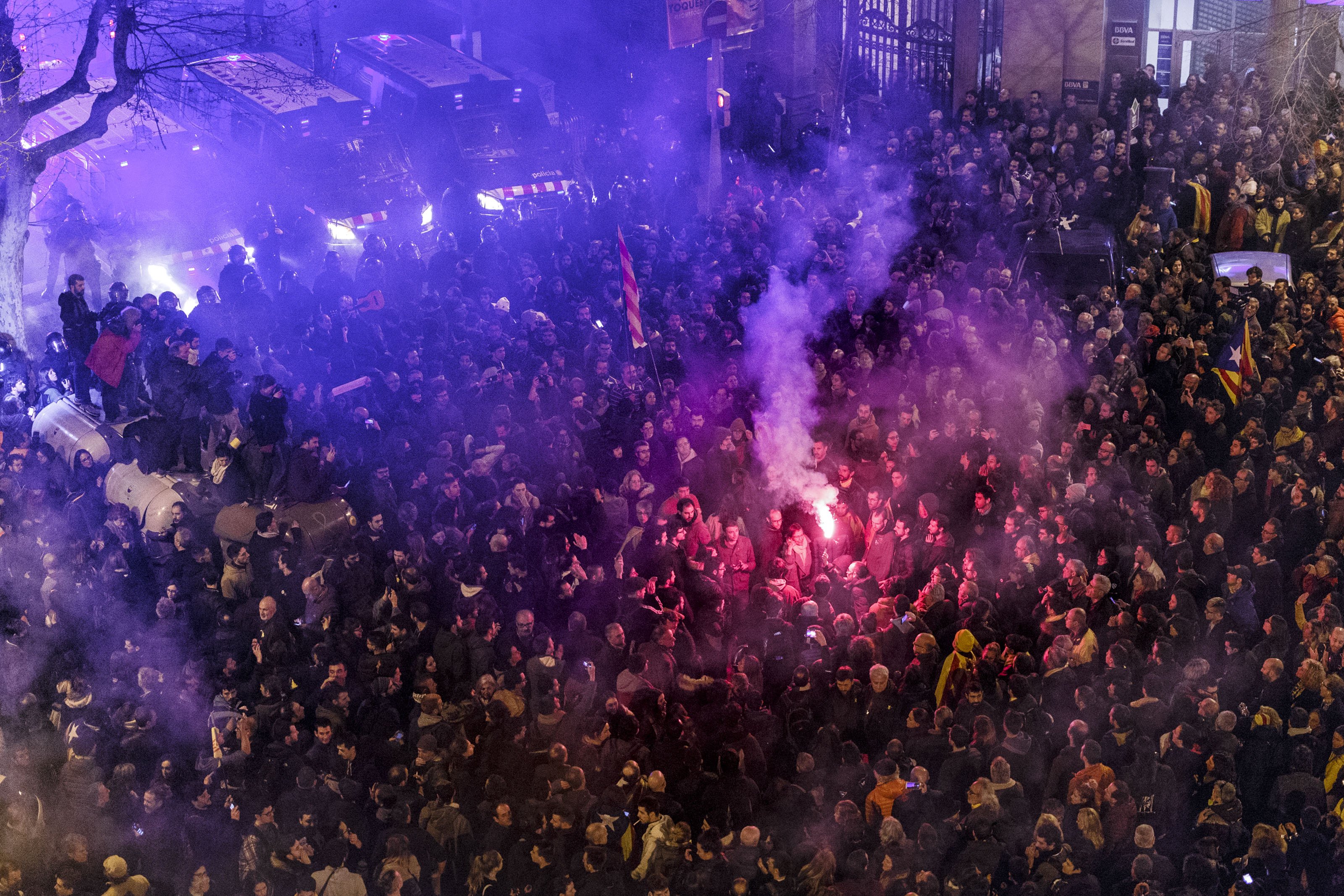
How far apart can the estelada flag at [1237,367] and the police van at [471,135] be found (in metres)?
10.4

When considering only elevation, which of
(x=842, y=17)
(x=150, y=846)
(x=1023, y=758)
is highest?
(x=842, y=17)

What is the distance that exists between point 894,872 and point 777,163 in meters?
13.5

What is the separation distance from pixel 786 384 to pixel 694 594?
3.34m

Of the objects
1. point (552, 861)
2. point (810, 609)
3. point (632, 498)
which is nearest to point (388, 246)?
point (632, 498)

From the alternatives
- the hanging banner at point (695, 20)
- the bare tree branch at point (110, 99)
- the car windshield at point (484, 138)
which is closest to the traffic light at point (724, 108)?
the hanging banner at point (695, 20)

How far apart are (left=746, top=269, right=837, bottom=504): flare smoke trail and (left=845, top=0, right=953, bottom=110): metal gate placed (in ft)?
31.5

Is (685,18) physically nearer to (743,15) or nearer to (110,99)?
(743,15)

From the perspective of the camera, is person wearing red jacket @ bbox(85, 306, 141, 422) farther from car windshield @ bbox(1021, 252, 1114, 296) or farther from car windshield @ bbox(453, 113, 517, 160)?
car windshield @ bbox(1021, 252, 1114, 296)

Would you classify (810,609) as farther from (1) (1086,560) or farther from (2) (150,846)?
(2) (150,846)

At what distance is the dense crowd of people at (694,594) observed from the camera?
7371 millimetres

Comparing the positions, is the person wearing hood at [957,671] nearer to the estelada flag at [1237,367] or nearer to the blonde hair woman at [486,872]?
the blonde hair woman at [486,872]

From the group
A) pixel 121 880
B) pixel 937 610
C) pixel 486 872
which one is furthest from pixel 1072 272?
pixel 121 880

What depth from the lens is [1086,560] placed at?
924 cm

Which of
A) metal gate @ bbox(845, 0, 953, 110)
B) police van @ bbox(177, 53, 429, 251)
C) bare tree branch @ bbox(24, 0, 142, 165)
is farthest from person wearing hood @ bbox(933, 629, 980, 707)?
metal gate @ bbox(845, 0, 953, 110)
